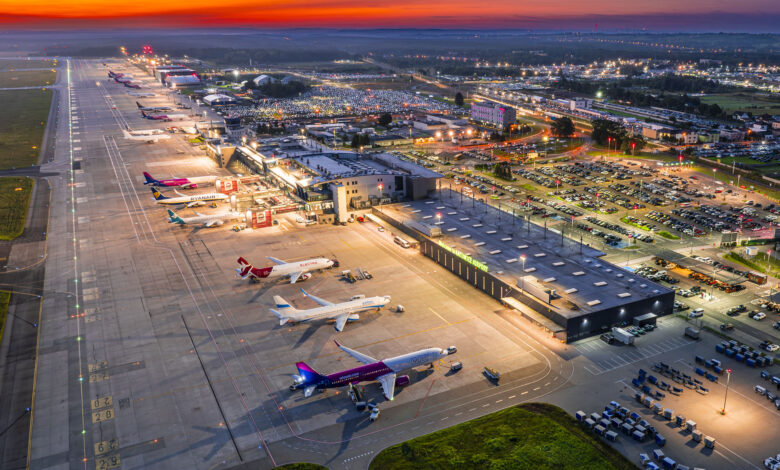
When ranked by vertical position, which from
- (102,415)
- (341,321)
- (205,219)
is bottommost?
(102,415)

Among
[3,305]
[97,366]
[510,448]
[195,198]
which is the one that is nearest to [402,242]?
[97,366]

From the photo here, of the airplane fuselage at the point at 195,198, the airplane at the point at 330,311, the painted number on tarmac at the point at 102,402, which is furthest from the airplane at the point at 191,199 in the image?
the painted number on tarmac at the point at 102,402

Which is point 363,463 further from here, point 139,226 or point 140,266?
point 139,226

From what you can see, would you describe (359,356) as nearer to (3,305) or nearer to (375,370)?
(375,370)

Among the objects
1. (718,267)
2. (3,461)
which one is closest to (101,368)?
(3,461)

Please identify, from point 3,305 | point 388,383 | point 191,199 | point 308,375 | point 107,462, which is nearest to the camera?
point 107,462

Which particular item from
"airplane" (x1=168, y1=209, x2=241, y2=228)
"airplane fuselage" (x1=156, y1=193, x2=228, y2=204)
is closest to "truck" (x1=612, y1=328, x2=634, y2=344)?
"airplane" (x1=168, y1=209, x2=241, y2=228)

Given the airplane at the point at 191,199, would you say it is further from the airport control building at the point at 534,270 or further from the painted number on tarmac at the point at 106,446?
the painted number on tarmac at the point at 106,446
